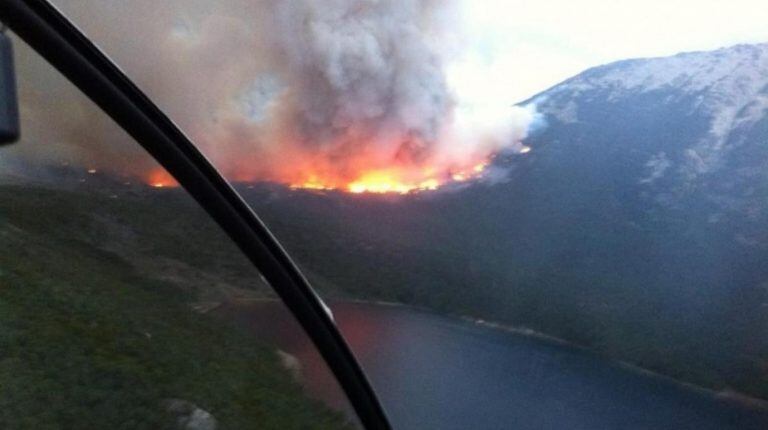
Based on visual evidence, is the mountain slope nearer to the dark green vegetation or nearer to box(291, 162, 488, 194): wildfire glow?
box(291, 162, 488, 194): wildfire glow

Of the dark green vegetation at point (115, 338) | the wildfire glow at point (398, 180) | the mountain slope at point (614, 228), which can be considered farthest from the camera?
the wildfire glow at point (398, 180)

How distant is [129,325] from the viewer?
450 centimetres

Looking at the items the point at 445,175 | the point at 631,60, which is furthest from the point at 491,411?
the point at 631,60

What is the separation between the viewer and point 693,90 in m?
13.4

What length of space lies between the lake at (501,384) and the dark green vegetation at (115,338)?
166cm

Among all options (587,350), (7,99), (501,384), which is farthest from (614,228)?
(7,99)

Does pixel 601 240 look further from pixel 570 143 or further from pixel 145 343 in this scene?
pixel 145 343

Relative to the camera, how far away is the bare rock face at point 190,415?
4195mm

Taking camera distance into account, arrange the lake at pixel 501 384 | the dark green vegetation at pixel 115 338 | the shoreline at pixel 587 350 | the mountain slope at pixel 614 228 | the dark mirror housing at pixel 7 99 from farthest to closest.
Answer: the mountain slope at pixel 614 228, the shoreline at pixel 587 350, the lake at pixel 501 384, the dark green vegetation at pixel 115 338, the dark mirror housing at pixel 7 99

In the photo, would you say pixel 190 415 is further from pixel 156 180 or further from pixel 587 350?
pixel 587 350

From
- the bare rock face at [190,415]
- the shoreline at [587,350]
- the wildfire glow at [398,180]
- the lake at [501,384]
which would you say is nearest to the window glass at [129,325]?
the bare rock face at [190,415]

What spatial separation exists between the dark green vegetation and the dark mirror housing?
7.22 feet

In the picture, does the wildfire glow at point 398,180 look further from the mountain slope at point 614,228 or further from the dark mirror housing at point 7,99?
the dark mirror housing at point 7,99

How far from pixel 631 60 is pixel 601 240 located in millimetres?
3187
